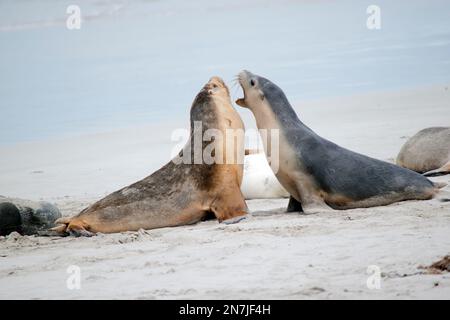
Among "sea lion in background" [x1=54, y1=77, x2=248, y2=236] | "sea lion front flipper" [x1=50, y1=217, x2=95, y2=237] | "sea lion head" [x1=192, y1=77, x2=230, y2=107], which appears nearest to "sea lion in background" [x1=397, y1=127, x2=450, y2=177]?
"sea lion head" [x1=192, y1=77, x2=230, y2=107]

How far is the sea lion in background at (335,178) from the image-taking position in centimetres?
750

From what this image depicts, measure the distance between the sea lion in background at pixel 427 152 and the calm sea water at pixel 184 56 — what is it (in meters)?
8.25

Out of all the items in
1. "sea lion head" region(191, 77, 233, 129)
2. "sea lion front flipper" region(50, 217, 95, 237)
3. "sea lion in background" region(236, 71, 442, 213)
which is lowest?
"sea lion front flipper" region(50, 217, 95, 237)

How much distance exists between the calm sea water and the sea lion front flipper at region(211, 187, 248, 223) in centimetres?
953

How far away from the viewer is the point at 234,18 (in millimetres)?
39062

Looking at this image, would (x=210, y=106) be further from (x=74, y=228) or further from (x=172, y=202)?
(x=74, y=228)

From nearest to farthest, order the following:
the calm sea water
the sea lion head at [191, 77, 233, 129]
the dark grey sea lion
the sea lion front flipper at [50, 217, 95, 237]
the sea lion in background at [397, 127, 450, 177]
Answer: the sea lion front flipper at [50, 217, 95, 237] < the dark grey sea lion < the sea lion head at [191, 77, 233, 129] < the sea lion in background at [397, 127, 450, 177] < the calm sea water

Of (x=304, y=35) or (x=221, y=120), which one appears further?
(x=304, y=35)

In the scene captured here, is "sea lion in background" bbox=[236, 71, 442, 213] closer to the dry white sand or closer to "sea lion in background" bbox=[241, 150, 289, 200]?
the dry white sand

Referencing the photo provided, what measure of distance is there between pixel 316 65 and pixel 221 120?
52.8 ft

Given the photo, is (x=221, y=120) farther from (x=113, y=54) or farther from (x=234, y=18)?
(x=234, y=18)

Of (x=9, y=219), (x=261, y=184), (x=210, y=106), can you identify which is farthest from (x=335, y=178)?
(x=9, y=219)

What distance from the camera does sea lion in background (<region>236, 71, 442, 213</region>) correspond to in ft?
24.6
